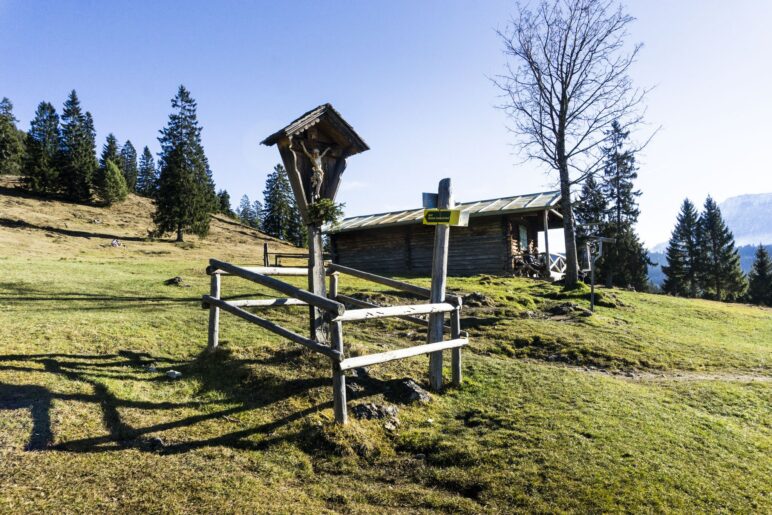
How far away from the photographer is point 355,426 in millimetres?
4977

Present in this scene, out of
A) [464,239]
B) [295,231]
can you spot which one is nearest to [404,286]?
[464,239]

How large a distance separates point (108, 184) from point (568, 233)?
203 feet

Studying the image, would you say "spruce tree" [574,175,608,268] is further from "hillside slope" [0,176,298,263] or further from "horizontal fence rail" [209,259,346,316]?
"horizontal fence rail" [209,259,346,316]

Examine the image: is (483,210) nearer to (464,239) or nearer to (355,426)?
(464,239)

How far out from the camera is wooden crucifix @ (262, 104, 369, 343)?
6969 mm

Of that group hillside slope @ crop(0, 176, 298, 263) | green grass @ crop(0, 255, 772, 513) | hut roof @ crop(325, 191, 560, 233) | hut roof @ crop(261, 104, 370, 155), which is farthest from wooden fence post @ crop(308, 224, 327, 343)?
hillside slope @ crop(0, 176, 298, 263)

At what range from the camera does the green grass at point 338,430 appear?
3756 mm

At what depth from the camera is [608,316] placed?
14273mm

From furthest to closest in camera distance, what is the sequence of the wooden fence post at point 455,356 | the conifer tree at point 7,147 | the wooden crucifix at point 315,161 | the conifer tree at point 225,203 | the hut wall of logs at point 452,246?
1. the conifer tree at point 225,203
2. the conifer tree at point 7,147
3. the hut wall of logs at point 452,246
4. the wooden crucifix at point 315,161
5. the wooden fence post at point 455,356

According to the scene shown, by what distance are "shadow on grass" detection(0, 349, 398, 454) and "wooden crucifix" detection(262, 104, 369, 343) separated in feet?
3.79

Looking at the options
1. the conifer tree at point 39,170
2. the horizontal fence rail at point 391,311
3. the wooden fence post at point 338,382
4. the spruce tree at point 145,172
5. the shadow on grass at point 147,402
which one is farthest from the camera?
the spruce tree at point 145,172

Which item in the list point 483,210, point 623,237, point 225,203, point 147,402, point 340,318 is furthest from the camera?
point 225,203

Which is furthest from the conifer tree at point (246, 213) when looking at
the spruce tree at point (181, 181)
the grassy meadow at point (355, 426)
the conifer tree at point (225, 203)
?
the grassy meadow at point (355, 426)

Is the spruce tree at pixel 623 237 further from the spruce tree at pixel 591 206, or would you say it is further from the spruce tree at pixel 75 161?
the spruce tree at pixel 75 161
